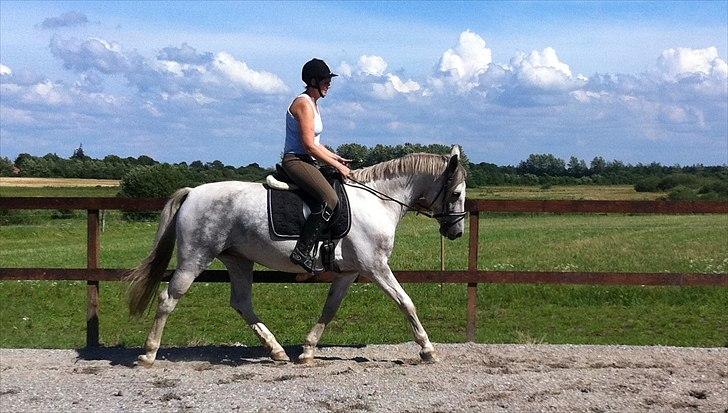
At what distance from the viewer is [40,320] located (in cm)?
1160

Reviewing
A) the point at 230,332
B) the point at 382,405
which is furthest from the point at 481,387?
the point at 230,332

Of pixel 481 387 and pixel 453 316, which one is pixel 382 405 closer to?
pixel 481 387

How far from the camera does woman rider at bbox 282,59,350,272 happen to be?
720 cm

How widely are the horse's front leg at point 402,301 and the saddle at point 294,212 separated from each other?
0.50 metres

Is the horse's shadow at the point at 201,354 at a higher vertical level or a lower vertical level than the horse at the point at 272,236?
lower

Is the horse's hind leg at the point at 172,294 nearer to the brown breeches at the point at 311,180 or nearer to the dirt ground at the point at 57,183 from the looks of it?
the brown breeches at the point at 311,180

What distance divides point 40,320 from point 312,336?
5716 millimetres

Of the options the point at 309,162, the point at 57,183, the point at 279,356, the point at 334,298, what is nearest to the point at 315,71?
the point at 309,162

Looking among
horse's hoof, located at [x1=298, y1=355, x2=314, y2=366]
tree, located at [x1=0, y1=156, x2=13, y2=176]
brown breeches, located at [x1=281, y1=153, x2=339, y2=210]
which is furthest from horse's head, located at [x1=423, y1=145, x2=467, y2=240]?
tree, located at [x1=0, y1=156, x2=13, y2=176]

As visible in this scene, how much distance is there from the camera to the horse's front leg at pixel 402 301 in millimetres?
7383

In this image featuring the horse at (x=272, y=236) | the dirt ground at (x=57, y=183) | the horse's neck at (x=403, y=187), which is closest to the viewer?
the horse at (x=272, y=236)

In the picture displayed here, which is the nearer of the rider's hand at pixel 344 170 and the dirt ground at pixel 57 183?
the rider's hand at pixel 344 170

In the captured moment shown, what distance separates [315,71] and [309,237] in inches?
59.0

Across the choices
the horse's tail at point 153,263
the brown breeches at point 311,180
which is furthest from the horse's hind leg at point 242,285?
the brown breeches at point 311,180
